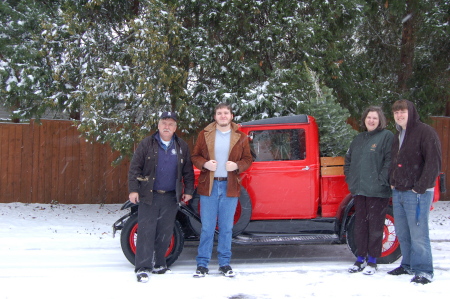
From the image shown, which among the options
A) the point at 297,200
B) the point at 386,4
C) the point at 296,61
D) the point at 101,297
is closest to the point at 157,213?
the point at 101,297

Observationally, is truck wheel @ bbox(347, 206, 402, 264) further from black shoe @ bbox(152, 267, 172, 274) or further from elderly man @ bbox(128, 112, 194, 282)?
black shoe @ bbox(152, 267, 172, 274)

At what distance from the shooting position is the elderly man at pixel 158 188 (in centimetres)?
503

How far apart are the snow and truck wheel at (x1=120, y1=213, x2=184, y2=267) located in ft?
0.55

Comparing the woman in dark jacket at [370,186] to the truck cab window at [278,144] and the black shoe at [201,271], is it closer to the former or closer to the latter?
the truck cab window at [278,144]

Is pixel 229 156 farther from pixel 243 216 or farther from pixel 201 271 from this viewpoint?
pixel 201 271

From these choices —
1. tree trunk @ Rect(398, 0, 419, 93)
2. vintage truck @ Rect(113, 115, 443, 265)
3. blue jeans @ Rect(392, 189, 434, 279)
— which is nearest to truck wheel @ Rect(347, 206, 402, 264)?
vintage truck @ Rect(113, 115, 443, 265)

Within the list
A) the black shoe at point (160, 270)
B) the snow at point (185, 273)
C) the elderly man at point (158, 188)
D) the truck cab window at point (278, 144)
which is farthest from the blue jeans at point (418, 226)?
the black shoe at point (160, 270)

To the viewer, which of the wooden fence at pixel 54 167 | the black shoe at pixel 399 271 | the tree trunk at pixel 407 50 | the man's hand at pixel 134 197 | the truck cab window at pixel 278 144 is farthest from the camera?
the tree trunk at pixel 407 50

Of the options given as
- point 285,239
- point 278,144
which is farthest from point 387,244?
point 278,144

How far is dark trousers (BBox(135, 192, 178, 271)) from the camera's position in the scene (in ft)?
16.6

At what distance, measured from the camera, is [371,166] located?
518cm

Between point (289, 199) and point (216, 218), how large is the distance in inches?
39.7

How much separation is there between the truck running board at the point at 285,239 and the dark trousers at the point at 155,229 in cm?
85

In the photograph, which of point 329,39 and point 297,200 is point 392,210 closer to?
point 297,200
